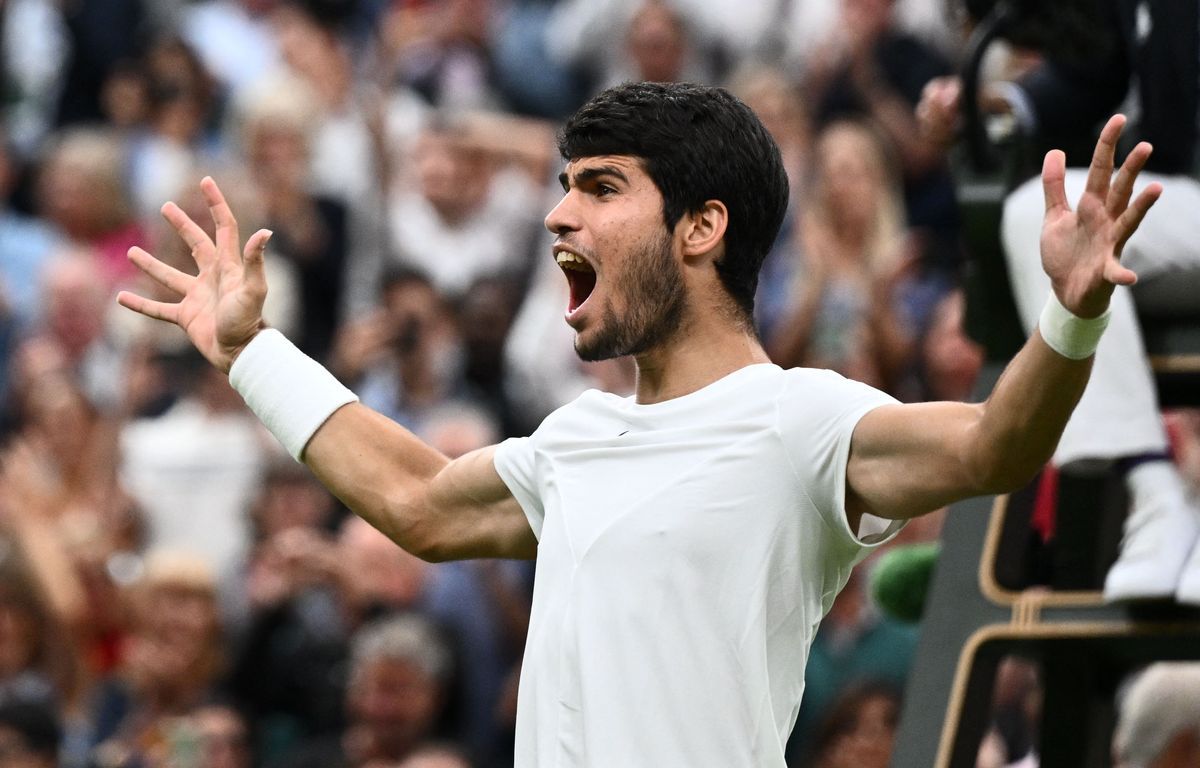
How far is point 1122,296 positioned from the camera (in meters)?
3.38

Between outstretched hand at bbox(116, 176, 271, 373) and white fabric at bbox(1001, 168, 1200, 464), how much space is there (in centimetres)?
133

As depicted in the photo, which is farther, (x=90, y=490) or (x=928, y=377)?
(x=90, y=490)

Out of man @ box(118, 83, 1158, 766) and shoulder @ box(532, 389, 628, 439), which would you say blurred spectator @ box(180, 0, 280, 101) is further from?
shoulder @ box(532, 389, 628, 439)

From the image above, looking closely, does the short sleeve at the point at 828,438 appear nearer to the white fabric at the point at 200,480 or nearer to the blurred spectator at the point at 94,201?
the white fabric at the point at 200,480

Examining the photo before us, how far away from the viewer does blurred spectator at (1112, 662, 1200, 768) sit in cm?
417

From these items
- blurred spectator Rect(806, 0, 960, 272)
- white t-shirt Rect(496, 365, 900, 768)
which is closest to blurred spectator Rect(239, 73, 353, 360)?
blurred spectator Rect(806, 0, 960, 272)

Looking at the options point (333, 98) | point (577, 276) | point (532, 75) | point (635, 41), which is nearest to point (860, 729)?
point (577, 276)

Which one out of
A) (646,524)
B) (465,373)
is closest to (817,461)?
(646,524)

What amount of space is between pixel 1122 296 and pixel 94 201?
5.26 meters

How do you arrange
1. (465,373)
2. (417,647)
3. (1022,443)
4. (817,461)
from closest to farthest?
(1022,443)
(817,461)
(417,647)
(465,373)

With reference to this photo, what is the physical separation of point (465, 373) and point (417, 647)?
1354mm

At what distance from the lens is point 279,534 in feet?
20.9

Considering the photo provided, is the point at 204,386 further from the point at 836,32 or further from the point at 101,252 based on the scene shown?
the point at 836,32

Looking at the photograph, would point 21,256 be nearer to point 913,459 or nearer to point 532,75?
point 532,75
